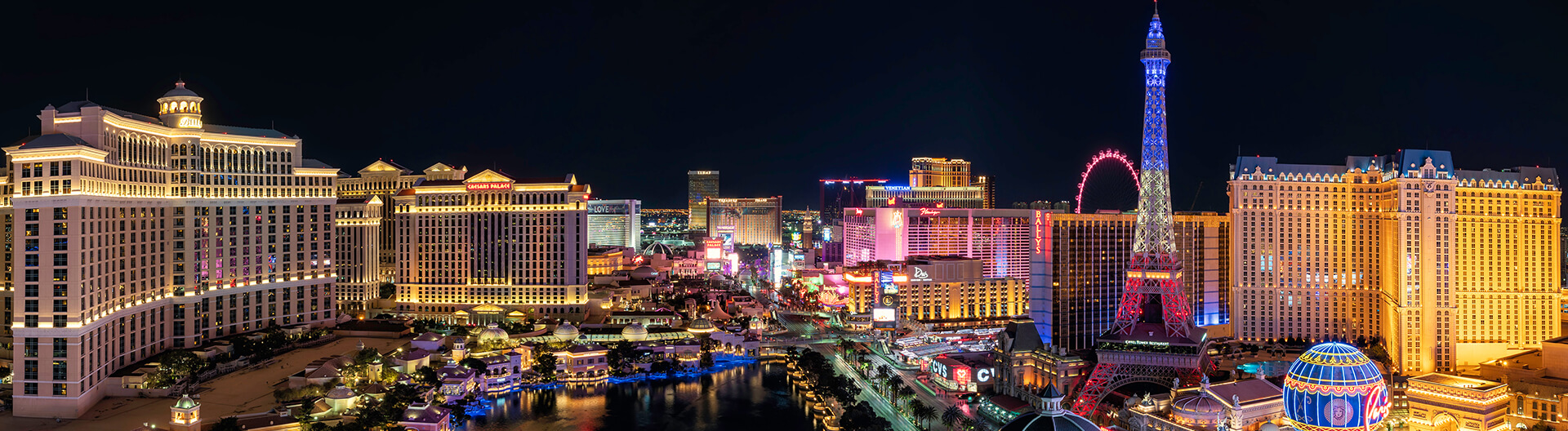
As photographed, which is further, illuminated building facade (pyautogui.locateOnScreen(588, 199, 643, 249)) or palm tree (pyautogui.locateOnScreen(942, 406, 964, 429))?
illuminated building facade (pyautogui.locateOnScreen(588, 199, 643, 249))

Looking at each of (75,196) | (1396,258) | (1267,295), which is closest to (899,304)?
(1267,295)

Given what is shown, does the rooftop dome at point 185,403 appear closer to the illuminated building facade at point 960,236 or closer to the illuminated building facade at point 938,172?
the illuminated building facade at point 960,236

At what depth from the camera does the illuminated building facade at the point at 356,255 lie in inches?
3413

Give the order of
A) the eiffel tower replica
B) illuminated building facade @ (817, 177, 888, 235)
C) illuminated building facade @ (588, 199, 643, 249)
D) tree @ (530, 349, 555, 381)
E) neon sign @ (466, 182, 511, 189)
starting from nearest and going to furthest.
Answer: the eiffel tower replica, tree @ (530, 349, 555, 381), neon sign @ (466, 182, 511, 189), illuminated building facade @ (817, 177, 888, 235), illuminated building facade @ (588, 199, 643, 249)

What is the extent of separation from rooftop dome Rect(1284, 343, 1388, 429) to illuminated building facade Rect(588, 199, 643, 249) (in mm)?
143584

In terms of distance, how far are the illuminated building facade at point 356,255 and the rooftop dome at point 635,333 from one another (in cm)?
2678

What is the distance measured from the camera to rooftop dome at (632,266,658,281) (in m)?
112

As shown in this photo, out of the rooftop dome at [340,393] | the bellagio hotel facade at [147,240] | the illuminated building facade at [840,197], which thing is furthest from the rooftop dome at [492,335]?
the illuminated building facade at [840,197]

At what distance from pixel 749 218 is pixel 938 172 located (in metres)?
62.1

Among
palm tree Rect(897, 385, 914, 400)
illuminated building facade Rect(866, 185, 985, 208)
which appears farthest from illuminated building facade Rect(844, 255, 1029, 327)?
illuminated building facade Rect(866, 185, 985, 208)

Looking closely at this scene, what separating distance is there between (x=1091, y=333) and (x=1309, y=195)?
1996 cm

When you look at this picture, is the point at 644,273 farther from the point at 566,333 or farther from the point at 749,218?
the point at 749,218

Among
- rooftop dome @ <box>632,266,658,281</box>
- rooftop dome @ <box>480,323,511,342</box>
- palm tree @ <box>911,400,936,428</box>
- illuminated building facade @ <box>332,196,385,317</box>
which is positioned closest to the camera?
palm tree @ <box>911,400,936,428</box>

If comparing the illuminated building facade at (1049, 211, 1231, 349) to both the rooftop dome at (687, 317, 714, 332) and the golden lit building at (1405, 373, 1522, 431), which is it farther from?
the golden lit building at (1405, 373, 1522, 431)
